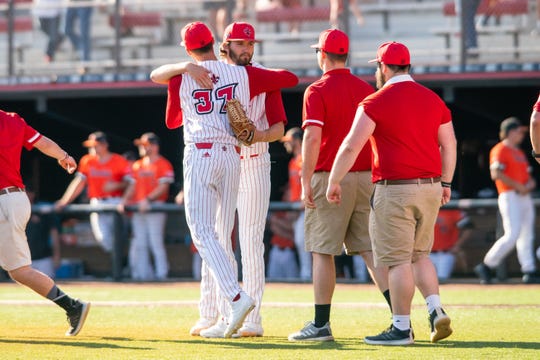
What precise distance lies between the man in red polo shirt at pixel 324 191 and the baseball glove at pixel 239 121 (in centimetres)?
36

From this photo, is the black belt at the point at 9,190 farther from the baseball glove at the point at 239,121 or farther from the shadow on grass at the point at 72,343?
the baseball glove at the point at 239,121

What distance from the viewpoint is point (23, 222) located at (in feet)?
24.6

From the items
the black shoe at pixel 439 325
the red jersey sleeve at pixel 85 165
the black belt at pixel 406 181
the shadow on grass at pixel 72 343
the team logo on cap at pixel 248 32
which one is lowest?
the shadow on grass at pixel 72 343

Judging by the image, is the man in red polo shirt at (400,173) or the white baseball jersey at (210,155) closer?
the man in red polo shirt at (400,173)

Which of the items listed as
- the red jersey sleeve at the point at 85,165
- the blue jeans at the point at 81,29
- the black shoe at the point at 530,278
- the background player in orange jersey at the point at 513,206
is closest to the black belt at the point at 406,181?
the background player in orange jersey at the point at 513,206

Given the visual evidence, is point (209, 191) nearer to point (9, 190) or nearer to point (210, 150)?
point (210, 150)

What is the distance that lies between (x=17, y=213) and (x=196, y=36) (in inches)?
66.7

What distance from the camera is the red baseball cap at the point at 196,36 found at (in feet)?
23.1

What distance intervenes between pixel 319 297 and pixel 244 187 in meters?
0.89

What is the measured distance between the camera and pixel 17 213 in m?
7.44

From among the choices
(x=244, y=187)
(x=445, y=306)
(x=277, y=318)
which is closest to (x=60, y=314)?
(x=277, y=318)

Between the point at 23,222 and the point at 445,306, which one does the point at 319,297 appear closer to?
the point at 23,222

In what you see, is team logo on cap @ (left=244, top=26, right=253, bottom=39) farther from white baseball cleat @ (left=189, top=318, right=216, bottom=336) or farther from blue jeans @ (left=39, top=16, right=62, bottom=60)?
blue jeans @ (left=39, top=16, right=62, bottom=60)

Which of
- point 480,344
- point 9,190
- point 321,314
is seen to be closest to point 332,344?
point 321,314
